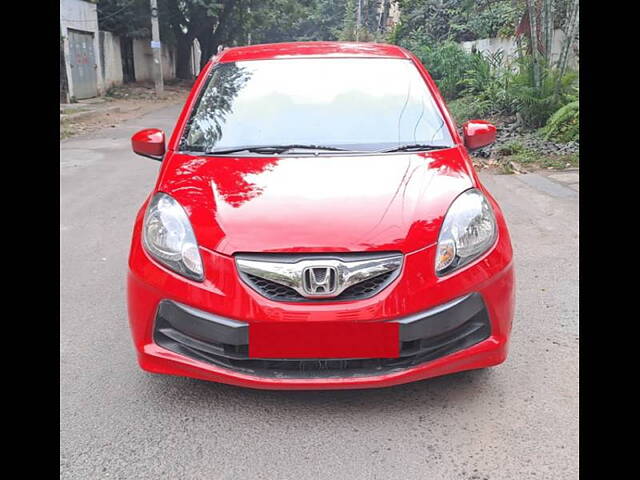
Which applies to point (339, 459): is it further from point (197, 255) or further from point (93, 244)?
point (93, 244)

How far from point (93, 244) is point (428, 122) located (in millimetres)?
3220

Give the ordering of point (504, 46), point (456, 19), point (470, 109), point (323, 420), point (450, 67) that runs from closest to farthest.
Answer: point (323, 420) < point (470, 109) < point (450, 67) < point (504, 46) < point (456, 19)

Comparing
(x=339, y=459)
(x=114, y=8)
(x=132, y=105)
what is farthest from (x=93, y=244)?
(x=114, y=8)

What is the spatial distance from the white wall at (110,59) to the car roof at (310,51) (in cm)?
2057

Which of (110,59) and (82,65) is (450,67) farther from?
(110,59)

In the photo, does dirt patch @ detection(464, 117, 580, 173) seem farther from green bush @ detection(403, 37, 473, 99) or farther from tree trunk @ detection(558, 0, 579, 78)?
green bush @ detection(403, 37, 473, 99)

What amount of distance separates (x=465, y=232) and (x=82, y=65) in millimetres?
20505

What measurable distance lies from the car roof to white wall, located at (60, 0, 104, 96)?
1668 cm

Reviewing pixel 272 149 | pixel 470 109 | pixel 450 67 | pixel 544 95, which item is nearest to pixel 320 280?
pixel 272 149

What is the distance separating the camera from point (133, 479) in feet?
7.95

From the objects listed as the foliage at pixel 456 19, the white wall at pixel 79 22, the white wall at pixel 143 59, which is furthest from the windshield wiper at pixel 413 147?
the white wall at pixel 143 59

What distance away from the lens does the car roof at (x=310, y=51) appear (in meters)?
4.10

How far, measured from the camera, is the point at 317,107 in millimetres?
3701

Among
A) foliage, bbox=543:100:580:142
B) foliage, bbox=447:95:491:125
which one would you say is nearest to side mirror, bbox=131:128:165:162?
foliage, bbox=543:100:580:142
